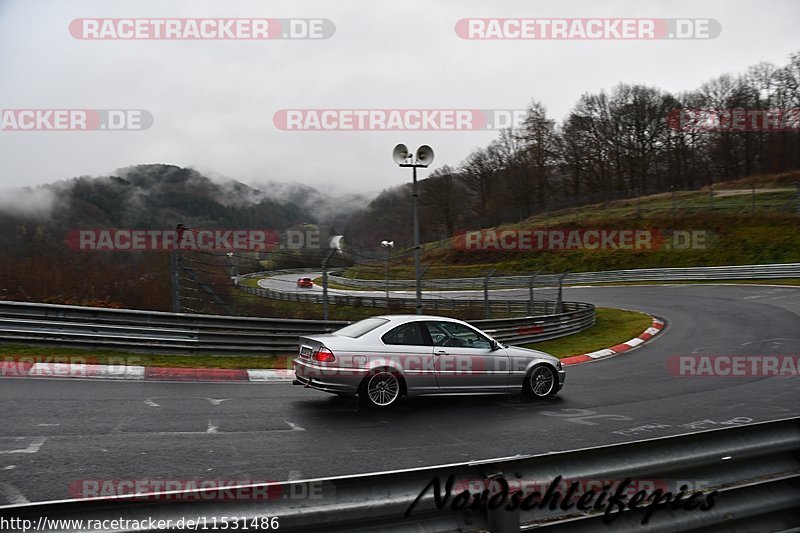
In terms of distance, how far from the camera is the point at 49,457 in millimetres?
6156

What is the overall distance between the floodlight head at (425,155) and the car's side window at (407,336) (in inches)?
218

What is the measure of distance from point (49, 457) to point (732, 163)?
79693mm

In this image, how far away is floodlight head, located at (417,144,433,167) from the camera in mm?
14297

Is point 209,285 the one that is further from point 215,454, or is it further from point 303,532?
point 303,532

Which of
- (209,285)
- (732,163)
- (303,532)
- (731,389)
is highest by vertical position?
(732,163)

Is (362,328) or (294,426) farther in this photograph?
(362,328)

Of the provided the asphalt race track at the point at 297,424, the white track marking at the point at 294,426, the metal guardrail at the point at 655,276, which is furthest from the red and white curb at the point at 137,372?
the metal guardrail at the point at 655,276

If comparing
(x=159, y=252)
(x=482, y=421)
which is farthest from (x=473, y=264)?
(x=482, y=421)

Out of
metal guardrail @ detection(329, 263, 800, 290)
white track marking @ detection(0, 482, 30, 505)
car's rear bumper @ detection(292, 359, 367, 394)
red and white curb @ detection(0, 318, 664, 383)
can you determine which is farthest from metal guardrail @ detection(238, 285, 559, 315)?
white track marking @ detection(0, 482, 30, 505)

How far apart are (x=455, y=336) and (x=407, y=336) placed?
83 centimetres

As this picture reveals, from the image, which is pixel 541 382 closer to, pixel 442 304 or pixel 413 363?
pixel 413 363

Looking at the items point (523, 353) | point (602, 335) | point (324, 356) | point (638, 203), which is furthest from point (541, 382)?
point (638, 203)

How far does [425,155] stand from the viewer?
47.2 feet

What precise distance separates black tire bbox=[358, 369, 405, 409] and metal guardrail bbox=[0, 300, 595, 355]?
4.66m
